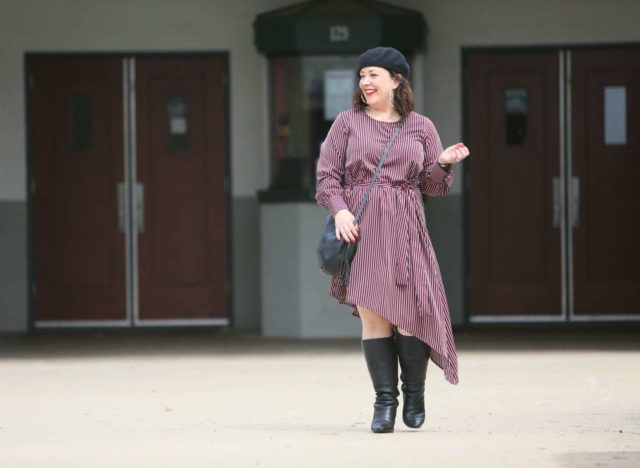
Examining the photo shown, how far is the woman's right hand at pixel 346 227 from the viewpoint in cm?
661

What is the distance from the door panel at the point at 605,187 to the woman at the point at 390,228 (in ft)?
21.7

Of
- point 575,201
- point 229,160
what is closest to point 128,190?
point 229,160

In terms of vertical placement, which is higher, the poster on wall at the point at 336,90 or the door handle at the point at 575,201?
the poster on wall at the point at 336,90

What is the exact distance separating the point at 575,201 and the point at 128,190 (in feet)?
12.3

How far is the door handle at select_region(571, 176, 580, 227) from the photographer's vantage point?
522 inches

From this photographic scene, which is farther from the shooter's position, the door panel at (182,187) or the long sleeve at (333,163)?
the door panel at (182,187)

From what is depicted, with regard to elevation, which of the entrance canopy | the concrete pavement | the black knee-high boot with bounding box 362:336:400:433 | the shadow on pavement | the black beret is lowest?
the shadow on pavement

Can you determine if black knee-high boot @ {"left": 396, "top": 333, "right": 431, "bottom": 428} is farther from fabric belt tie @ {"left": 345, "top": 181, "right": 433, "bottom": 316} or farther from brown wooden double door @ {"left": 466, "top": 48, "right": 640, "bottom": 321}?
brown wooden double door @ {"left": 466, "top": 48, "right": 640, "bottom": 321}

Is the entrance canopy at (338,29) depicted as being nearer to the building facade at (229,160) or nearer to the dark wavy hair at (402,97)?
the building facade at (229,160)

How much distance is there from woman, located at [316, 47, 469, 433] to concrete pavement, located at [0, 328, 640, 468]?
1.01 feet

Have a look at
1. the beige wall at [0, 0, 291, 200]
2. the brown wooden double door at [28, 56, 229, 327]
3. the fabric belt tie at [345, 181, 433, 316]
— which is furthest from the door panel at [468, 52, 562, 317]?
the fabric belt tie at [345, 181, 433, 316]

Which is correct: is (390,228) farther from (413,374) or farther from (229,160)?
(229,160)

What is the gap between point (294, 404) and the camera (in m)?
8.23

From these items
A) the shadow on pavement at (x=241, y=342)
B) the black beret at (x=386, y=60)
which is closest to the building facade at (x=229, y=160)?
the shadow on pavement at (x=241, y=342)
